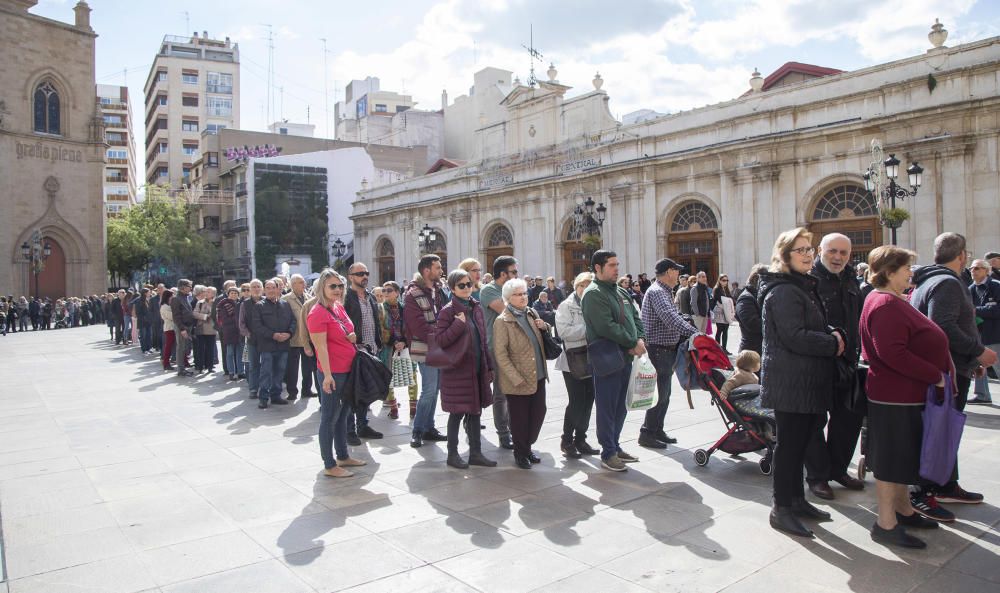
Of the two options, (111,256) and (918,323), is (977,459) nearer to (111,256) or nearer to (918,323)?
(918,323)

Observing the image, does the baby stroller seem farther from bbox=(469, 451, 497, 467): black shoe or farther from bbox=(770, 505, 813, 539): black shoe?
bbox=(469, 451, 497, 467): black shoe

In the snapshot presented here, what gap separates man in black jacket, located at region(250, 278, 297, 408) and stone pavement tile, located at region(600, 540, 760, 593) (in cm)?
690

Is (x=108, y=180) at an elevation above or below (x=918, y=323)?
above

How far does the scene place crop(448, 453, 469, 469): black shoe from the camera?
6155 millimetres

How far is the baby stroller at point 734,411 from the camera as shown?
18.8ft

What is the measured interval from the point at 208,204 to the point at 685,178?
1689 inches

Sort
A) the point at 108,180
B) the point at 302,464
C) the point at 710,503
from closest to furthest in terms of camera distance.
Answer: the point at 710,503
the point at 302,464
the point at 108,180

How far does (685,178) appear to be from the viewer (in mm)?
25797

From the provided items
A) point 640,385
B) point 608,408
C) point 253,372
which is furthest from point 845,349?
point 253,372

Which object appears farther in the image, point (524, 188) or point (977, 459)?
point (524, 188)

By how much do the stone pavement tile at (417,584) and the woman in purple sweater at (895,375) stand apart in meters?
2.66

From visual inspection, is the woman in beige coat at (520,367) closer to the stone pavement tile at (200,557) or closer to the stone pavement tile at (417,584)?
the stone pavement tile at (417,584)

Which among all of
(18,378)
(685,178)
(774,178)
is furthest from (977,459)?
(685,178)

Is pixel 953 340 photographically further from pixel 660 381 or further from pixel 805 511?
pixel 660 381
